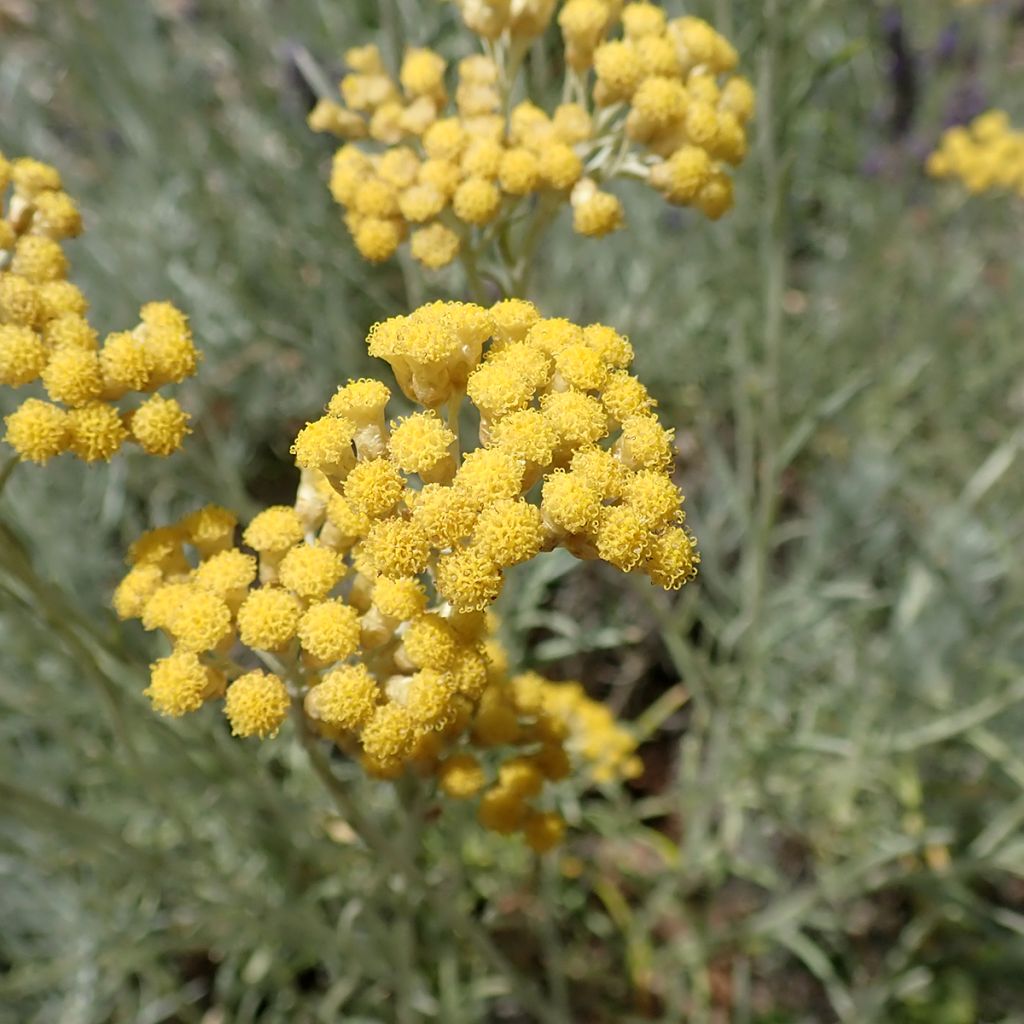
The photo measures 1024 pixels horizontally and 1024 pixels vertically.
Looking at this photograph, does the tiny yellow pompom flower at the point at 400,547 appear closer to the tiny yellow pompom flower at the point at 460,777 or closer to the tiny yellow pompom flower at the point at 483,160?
the tiny yellow pompom flower at the point at 460,777

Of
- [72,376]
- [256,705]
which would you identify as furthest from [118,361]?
[256,705]

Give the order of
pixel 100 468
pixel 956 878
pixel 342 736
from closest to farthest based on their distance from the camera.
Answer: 1. pixel 342 736
2. pixel 956 878
3. pixel 100 468

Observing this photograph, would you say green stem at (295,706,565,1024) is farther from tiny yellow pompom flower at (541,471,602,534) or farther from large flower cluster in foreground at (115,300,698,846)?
tiny yellow pompom flower at (541,471,602,534)

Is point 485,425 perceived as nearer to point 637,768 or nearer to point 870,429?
point 637,768

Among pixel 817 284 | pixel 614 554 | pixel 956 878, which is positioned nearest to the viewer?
pixel 614 554

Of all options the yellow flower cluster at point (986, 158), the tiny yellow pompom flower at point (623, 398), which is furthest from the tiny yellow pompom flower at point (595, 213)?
the yellow flower cluster at point (986, 158)

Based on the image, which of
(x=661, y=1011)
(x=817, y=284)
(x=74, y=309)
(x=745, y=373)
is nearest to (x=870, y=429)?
(x=817, y=284)
